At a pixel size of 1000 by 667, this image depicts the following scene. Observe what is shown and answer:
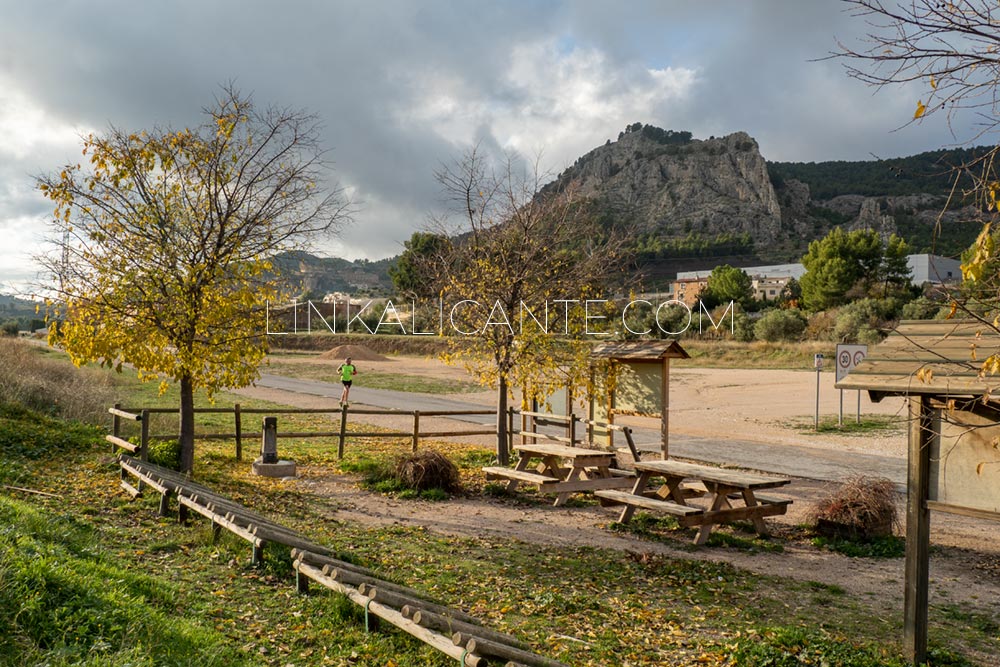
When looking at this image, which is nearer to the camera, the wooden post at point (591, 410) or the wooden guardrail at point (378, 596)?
the wooden guardrail at point (378, 596)

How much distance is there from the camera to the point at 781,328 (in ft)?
185

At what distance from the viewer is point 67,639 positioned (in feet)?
13.2

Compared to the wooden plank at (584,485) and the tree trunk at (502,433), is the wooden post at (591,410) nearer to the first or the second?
the tree trunk at (502,433)

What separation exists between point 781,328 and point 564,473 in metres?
48.5

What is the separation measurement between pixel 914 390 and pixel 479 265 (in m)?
9.48

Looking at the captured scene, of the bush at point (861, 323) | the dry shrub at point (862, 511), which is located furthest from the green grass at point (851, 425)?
the bush at point (861, 323)

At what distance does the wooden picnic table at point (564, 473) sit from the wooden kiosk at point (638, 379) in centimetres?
198

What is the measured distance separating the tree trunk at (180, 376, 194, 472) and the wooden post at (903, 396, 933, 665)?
1021 cm

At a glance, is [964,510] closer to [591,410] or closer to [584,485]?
[584,485]

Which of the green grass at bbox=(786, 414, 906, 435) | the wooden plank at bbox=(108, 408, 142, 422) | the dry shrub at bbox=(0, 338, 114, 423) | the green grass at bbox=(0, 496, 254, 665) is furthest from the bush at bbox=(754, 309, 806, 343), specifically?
the green grass at bbox=(0, 496, 254, 665)

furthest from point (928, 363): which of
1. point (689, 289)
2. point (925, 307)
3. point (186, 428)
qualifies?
point (689, 289)

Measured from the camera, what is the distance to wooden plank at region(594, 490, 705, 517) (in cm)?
891

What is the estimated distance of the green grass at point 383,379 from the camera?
35.0m

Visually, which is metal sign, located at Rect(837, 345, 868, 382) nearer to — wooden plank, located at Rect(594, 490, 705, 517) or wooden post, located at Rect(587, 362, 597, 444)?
wooden post, located at Rect(587, 362, 597, 444)
